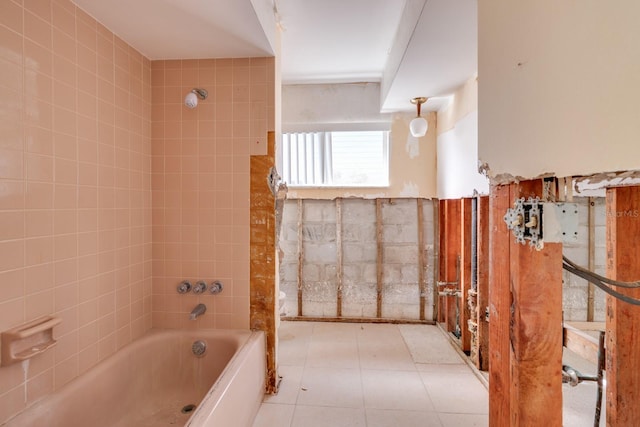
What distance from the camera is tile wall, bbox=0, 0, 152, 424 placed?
4.13 feet

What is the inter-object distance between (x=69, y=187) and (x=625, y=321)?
240cm

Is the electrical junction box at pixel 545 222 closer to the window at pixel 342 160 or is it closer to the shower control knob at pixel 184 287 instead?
the shower control knob at pixel 184 287

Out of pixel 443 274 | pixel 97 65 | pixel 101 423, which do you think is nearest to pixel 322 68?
pixel 97 65

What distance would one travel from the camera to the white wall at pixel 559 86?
0.61 meters

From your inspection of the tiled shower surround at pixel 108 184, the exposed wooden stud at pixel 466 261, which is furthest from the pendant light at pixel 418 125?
the tiled shower surround at pixel 108 184

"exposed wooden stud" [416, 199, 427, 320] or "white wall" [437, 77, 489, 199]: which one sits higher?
"white wall" [437, 77, 489, 199]

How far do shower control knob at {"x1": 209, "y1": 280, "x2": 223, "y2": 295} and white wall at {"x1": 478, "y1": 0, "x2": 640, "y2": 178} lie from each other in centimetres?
181

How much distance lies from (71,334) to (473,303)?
287 cm

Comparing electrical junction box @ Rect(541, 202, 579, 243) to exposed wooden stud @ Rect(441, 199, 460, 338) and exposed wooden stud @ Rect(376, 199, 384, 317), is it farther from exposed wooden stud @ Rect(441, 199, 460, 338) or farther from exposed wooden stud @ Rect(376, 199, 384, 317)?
exposed wooden stud @ Rect(376, 199, 384, 317)

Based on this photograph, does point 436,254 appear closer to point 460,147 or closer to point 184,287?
point 460,147

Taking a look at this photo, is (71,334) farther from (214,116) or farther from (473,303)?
(473,303)

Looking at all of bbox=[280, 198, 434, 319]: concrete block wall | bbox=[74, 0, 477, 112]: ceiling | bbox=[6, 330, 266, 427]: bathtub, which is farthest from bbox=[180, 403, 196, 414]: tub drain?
bbox=[74, 0, 477, 112]: ceiling

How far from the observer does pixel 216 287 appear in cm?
212

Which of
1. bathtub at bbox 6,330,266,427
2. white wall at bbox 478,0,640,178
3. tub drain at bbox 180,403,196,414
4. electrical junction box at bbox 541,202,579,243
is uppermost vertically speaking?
white wall at bbox 478,0,640,178
